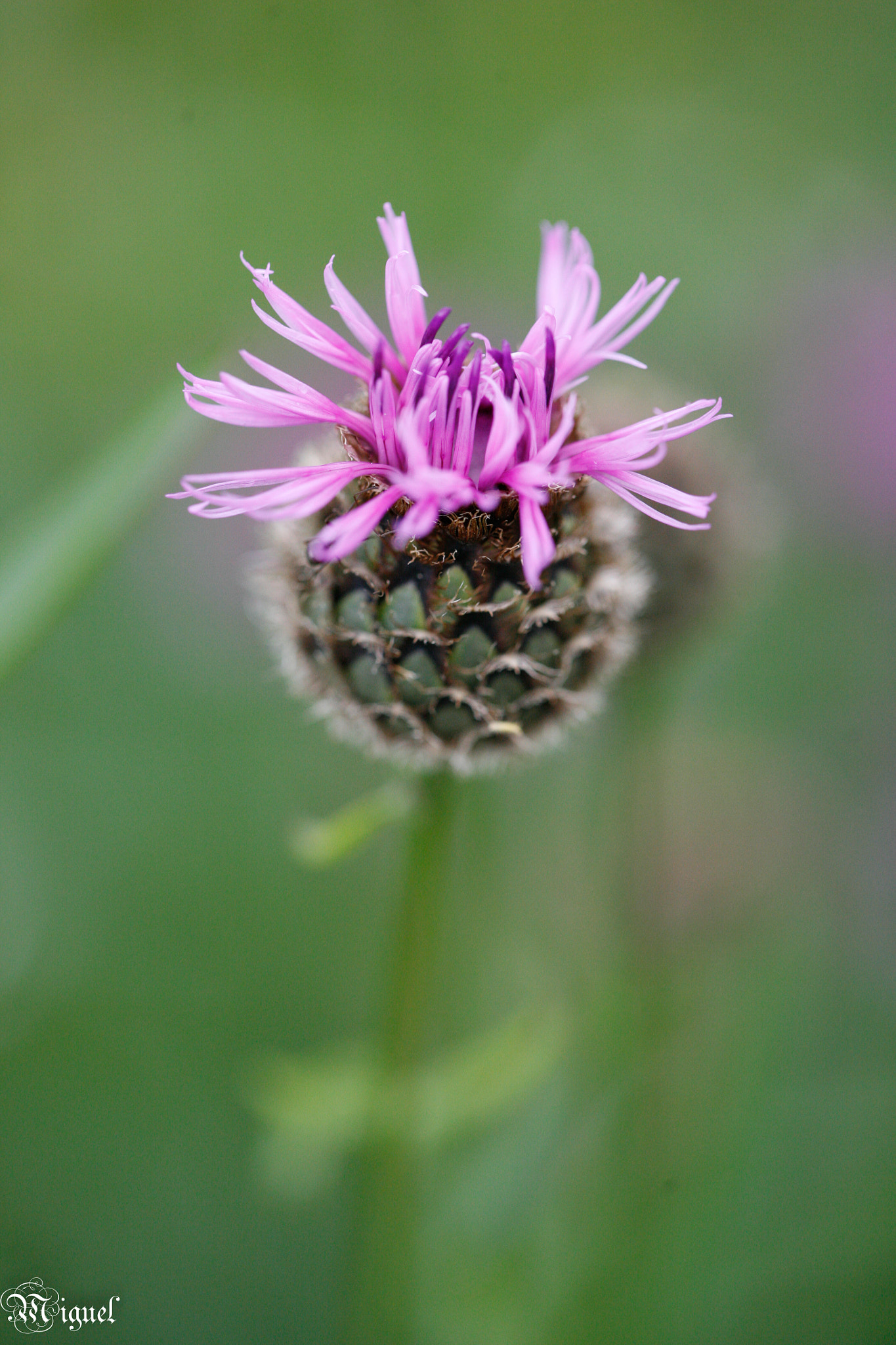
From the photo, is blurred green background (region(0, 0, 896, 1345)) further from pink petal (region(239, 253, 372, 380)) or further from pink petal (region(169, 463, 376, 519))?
pink petal (region(239, 253, 372, 380))

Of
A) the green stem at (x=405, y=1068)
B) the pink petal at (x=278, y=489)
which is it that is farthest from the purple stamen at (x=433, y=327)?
the green stem at (x=405, y=1068)

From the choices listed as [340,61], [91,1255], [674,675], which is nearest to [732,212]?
[340,61]

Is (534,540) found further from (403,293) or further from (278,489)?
(403,293)

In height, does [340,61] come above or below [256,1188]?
above

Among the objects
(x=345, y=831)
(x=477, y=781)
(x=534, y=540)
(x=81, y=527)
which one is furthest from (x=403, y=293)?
(x=477, y=781)

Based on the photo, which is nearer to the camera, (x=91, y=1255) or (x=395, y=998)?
(x=395, y=998)

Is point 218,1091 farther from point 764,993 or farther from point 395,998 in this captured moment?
point 764,993

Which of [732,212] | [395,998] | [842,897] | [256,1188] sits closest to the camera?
[395,998]
